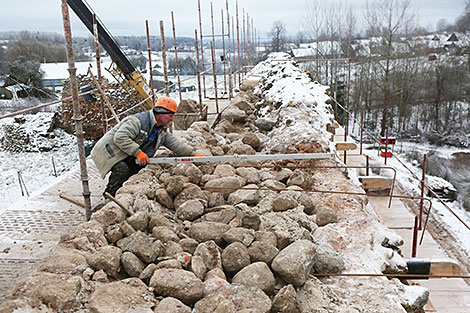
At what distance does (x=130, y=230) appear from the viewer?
115 inches

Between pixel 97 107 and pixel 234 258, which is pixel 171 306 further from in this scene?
pixel 97 107

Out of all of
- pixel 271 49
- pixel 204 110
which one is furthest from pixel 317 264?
pixel 271 49

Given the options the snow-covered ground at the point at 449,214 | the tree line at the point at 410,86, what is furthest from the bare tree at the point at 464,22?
the snow-covered ground at the point at 449,214

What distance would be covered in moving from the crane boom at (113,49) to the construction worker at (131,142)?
11.7ft

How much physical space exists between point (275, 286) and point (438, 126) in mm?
32050

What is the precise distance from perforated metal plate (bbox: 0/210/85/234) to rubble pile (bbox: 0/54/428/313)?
1.00 meters

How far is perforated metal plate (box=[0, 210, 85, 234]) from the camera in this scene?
13.3 feet

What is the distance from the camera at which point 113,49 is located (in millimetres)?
11055

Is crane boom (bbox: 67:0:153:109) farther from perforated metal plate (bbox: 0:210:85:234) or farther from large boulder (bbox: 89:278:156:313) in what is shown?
large boulder (bbox: 89:278:156:313)

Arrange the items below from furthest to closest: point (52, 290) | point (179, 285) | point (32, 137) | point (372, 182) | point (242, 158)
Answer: point (32, 137)
point (372, 182)
point (242, 158)
point (179, 285)
point (52, 290)

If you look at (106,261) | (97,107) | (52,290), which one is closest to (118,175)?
(106,261)

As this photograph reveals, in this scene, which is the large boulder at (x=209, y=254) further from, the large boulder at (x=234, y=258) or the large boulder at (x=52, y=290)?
the large boulder at (x=52, y=290)

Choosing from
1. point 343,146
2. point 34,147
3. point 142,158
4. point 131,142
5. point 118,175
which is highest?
point 131,142

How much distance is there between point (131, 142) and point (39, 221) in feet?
4.60
